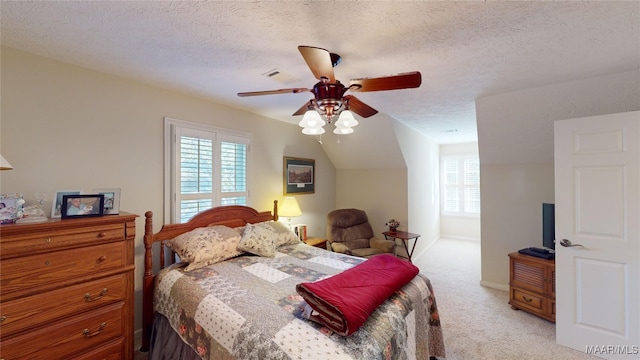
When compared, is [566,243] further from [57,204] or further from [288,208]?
[57,204]

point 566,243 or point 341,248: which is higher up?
point 566,243

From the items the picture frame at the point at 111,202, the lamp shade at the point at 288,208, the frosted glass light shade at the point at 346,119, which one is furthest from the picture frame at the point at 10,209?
the lamp shade at the point at 288,208

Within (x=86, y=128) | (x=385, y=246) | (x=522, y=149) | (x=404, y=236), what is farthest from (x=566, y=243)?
(x=86, y=128)

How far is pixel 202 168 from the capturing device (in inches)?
118

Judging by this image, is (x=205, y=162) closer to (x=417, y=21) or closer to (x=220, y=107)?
(x=220, y=107)

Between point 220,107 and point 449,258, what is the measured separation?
4.78m

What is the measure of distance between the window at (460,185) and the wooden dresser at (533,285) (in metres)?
3.49

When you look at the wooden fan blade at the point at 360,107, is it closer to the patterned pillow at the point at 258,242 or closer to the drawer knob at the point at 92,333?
the patterned pillow at the point at 258,242

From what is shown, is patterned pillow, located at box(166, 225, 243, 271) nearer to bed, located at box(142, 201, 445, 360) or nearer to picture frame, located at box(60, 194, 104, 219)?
bed, located at box(142, 201, 445, 360)

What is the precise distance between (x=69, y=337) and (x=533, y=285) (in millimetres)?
4255

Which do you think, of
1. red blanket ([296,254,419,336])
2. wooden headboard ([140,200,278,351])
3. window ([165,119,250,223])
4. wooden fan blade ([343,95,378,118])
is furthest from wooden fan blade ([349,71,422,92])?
wooden headboard ([140,200,278,351])

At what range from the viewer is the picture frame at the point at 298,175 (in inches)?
160

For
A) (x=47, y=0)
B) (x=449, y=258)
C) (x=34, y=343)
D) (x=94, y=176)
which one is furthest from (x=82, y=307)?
(x=449, y=258)

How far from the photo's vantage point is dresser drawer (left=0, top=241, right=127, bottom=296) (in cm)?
153
